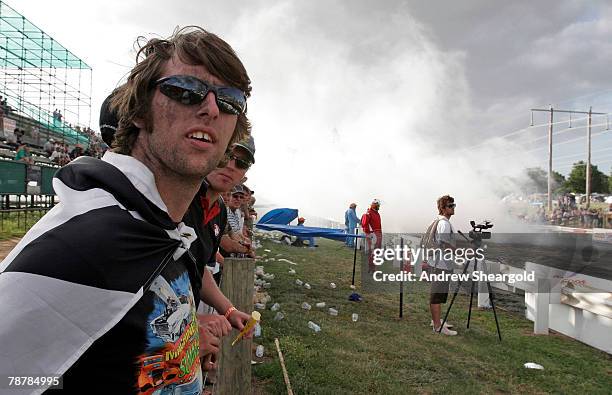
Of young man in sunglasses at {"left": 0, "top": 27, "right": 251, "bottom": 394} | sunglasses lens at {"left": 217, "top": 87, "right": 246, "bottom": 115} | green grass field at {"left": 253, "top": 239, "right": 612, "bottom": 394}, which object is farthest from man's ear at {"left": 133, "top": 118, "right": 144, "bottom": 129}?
green grass field at {"left": 253, "top": 239, "right": 612, "bottom": 394}

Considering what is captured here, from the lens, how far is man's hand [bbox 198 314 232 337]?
1.72 m

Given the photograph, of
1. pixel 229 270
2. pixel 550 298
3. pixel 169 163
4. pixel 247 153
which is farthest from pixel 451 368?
pixel 169 163

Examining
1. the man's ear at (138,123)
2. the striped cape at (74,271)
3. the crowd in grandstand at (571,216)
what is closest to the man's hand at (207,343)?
the striped cape at (74,271)

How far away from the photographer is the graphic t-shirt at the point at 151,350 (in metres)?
0.89

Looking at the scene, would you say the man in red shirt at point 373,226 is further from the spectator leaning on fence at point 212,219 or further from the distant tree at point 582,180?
the distant tree at point 582,180

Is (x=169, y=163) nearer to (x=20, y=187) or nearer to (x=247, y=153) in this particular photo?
(x=247, y=153)

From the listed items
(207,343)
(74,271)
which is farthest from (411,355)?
(74,271)

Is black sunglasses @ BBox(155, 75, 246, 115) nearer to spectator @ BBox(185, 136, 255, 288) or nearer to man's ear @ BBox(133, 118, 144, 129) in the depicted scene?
man's ear @ BBox(133, 118, 144, 129)

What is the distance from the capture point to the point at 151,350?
39.8 inches

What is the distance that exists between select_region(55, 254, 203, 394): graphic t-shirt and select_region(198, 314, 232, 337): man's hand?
1.39ft

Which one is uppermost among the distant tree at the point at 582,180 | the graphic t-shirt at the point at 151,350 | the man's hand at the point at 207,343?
the distant tree at the point at 582,180

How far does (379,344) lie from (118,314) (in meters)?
5.46

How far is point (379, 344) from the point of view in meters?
5.76

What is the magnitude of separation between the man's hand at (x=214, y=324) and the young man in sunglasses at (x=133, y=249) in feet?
0.52
